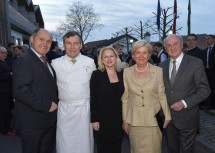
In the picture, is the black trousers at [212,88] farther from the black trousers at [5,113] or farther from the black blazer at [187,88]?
the black trousers at [5,113]

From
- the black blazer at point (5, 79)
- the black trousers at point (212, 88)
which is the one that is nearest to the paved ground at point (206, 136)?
the black trousers at point (212, 88)

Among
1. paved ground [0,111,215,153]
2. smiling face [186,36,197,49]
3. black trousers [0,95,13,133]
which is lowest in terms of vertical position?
paved ground [0,111,215,153]

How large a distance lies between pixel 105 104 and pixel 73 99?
1.39 ft

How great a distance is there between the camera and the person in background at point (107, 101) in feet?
13.3

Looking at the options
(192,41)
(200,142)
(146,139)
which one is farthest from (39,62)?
(192,41)

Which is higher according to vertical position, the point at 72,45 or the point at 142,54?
the point at 72,45

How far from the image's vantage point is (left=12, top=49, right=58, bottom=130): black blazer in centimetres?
361

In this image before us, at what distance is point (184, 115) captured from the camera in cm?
417

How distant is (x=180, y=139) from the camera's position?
4285 mm

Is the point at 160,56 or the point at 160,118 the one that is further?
the point at 160,56

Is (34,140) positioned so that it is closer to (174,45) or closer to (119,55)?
(174,45)

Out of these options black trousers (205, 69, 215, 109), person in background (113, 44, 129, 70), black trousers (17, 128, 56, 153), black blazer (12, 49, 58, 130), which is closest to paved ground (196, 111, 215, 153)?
black trousers (205, 69, 215, 109)

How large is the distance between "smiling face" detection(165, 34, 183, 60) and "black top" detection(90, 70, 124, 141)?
0.75 m

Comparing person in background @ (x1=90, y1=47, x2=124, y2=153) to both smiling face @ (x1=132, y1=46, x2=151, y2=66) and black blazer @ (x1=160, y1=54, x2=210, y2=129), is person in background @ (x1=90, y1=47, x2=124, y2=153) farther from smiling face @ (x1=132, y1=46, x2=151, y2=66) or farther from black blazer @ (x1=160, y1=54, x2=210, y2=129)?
black blazer @ (x1=160, y1=54, x2=210, y2=129)
